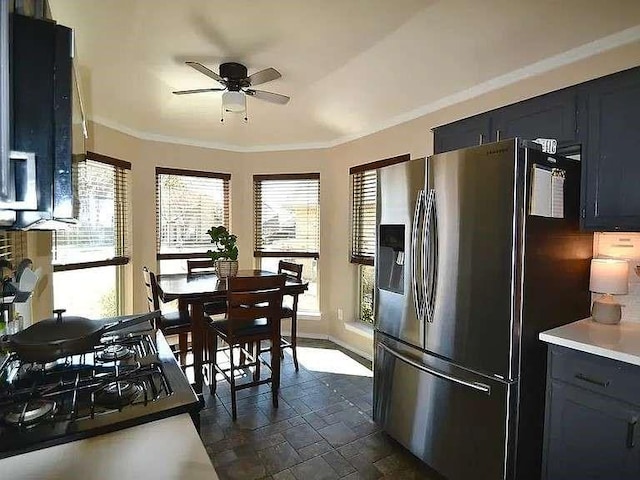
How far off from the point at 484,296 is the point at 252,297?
158 centimetres

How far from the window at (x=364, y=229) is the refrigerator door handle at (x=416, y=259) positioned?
1634 millimetres

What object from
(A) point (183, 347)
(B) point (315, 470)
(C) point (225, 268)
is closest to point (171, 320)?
(A) point (183, 347)

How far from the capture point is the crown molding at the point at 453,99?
2039 millimetres

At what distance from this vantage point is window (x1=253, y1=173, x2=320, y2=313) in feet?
14.8

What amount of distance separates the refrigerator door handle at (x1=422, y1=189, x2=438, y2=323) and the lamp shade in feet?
2.75

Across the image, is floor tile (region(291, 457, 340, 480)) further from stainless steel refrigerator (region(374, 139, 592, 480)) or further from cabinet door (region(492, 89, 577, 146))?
cabinet door (region(492, 89, 577, 146))

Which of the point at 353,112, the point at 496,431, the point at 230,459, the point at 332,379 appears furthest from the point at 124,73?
the point at 496,431

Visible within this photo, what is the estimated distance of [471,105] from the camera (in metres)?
2.82

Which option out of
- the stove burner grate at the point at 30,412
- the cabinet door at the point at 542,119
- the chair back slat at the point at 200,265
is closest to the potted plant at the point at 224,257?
the chair back slat at the point at 200,265

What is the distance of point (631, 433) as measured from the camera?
1544mm

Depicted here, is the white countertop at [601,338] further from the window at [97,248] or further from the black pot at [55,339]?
the window at [97,248]

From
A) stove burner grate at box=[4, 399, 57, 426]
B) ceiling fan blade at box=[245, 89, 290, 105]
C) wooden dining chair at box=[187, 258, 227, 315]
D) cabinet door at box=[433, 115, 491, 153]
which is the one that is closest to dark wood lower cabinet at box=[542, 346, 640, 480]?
cabinet door at box=[433, 115, 491, 153]

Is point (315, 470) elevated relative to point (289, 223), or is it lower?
lower

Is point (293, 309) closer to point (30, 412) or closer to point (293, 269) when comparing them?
point (293, 269)
